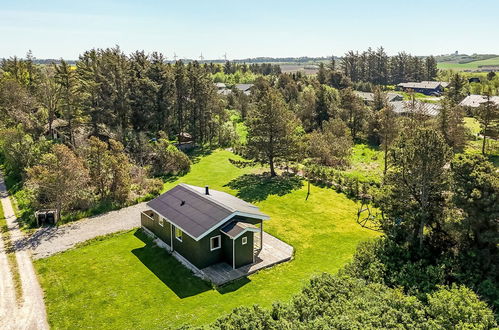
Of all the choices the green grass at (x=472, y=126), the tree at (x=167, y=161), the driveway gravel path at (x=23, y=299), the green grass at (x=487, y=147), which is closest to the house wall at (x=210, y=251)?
the driveway gravel path at (x=23, y=299)

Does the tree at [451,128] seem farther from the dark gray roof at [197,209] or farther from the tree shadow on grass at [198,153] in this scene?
the dark gray roof at [197,209]

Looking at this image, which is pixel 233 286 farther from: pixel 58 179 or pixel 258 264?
pixel 58 179

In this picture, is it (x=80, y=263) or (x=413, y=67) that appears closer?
(x=80, y=263)

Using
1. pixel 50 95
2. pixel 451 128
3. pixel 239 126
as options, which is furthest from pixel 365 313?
pixel 239 126

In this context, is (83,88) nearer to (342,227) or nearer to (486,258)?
(342,227)

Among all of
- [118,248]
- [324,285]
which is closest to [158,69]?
[118,248]

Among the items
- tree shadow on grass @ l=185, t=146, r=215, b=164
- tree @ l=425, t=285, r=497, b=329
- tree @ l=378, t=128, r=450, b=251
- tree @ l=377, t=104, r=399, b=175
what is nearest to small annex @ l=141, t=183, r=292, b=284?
tree @ l=378, t=128, r=450, b=251
